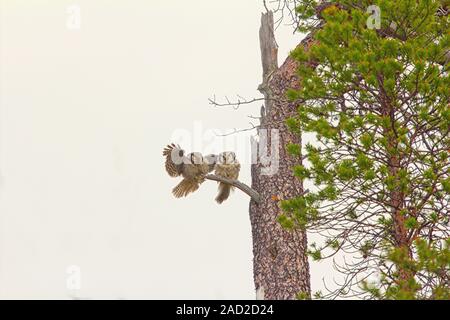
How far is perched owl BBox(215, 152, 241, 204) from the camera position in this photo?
1606 centimetres

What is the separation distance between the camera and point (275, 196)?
→ 15023 millimetres

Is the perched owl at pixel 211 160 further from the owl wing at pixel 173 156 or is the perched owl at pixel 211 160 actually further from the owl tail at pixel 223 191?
the owl wing at pixel 173 156

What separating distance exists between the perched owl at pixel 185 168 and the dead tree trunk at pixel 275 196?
101cm

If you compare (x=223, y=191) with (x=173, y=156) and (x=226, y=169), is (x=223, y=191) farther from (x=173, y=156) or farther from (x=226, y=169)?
(x=173, y=156)

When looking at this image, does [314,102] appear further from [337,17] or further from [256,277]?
[256,277]

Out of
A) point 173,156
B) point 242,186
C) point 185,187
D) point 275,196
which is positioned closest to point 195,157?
point 173,156

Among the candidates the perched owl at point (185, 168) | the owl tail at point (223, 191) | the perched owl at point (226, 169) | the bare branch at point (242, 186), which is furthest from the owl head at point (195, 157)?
the bare branch at point (242, 186)

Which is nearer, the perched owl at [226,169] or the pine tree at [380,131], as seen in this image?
the pine tree at [380,131]

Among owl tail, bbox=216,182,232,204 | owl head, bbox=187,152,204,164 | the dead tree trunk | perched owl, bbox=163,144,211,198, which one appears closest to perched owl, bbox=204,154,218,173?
perched owl, bbox=163,144,211,198

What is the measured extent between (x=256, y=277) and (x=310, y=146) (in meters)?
3.45

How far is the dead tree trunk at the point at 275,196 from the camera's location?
49.0ft

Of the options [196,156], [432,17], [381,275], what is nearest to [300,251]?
[196,156]

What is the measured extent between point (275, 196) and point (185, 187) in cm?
183
